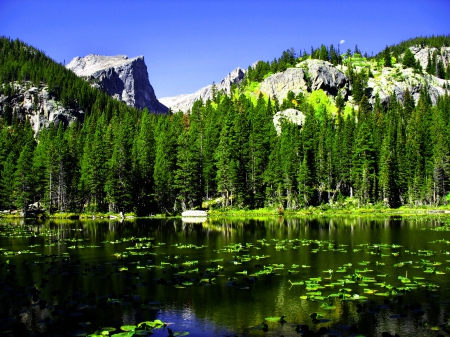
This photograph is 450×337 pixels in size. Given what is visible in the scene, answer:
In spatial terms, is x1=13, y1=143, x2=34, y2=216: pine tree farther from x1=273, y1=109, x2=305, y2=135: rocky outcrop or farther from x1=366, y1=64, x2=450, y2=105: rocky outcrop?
x1=366, y1=64, x2=450, y2=105: rocky outcrop

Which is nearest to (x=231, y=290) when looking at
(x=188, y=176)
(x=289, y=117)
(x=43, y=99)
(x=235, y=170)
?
(x=235, y=170)

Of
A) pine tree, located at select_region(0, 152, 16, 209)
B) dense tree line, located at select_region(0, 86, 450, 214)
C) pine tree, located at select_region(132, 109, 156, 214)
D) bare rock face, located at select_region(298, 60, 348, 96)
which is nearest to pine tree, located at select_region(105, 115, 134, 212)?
dense tree line, located at select_region(0, 86, 450, 214)

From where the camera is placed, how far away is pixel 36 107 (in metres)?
180

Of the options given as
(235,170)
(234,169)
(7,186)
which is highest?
(234,169)

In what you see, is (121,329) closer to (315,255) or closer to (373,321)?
(373,321)

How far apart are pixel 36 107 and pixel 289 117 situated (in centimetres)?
12457

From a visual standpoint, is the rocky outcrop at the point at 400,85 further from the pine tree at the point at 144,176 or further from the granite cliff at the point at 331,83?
the pine tree at the point at 144,176

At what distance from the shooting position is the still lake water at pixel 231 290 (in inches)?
484

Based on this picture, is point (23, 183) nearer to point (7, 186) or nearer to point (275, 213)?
point (7, 186)

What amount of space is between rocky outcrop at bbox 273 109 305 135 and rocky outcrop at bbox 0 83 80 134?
340ft

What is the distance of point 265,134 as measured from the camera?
95.9 metres

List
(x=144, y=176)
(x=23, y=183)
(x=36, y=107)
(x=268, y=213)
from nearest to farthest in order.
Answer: (x=268, y=213), (x=23, y=183), (x=144, y=176), (x=36, y=107)

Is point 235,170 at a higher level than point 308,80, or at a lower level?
lower

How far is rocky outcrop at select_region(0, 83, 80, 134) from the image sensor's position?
17876cm
